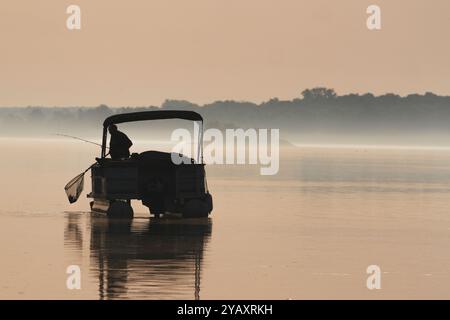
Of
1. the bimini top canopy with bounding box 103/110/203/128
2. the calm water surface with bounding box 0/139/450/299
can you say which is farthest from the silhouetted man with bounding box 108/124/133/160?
the calm water surface with bounding box 0/139/450/299

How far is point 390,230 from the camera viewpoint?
32.1 m

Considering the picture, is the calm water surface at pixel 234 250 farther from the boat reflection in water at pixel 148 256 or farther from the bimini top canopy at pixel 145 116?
the bimini top canopy at pixel 145 116

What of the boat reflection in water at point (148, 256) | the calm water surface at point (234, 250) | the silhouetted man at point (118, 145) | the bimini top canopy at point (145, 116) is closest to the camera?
the boat reflection in water at point (148, 256)

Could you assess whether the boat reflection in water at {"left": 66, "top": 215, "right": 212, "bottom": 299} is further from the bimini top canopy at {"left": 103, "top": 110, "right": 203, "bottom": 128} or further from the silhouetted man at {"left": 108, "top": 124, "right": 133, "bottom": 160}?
the bimini top canopy at {"left": 103, "top": 110, "right": 203, "bottom": 128}

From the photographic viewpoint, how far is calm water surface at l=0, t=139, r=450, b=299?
66.3 ft

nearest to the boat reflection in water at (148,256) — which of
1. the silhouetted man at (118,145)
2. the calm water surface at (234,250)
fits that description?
the calm water surface at (234,250)

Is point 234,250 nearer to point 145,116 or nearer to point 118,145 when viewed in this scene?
point 118,145

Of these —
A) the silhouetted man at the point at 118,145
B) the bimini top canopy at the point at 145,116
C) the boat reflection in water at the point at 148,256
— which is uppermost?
the bimini top canopy at the point at 145,116

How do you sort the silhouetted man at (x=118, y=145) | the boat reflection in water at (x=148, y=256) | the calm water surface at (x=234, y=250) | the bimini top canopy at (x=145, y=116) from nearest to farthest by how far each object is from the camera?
the boat reflection in water at (x=148, y=256) < the calm water surface at (x=234, y=250) < the silhouetted man at (x=118, y=145) < the bimini top canopy at (x=145, y=116)

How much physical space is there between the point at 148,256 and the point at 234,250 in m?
2.33

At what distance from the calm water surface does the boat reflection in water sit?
0.9 inches

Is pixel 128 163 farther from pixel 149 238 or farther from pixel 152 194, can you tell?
pixel 149 238

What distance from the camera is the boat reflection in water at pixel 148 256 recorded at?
1983cm

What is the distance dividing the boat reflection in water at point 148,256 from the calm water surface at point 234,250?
0.02 m
